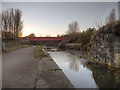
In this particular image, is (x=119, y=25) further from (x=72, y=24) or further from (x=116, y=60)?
(x=72, y=24)

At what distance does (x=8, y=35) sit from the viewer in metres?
18.1

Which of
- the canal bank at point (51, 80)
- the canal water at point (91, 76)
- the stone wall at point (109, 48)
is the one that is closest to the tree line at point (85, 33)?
the stone wall at point (109, 48)

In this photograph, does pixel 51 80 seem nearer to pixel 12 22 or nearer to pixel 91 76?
pixel 91 76

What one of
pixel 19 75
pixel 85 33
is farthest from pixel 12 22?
pixel 19 75

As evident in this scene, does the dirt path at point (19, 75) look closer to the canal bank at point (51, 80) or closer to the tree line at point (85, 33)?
the canal bank at point (51, 80)

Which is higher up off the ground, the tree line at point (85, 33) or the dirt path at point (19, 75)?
the tree line at point (85, 33)

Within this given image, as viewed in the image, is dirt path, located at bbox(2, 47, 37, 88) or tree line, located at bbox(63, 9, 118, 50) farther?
tree line, located at bbox(63, 9, 118, 50)

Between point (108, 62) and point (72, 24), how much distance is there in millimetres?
35766

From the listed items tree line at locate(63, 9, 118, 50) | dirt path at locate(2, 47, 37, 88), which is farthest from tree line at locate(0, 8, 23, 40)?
dirt path at locate(2, 47, 37, 88)

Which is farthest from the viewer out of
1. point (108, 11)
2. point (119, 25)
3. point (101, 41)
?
point (108, 11)

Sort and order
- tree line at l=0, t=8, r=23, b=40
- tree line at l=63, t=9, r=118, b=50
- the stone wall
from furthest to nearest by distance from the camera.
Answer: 1. tree line at l=0, t=8, r=23, b=40
2. tree line at l=63, t=9, r=118, b=50
3. the stone wall

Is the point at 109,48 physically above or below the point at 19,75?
above

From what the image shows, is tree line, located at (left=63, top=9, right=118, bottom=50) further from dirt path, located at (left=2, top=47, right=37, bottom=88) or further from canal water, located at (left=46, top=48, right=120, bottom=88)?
dirt path, located at (left=2, top=47, right=37, bottom=88)

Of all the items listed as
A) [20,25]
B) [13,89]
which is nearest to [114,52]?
[13,89]
